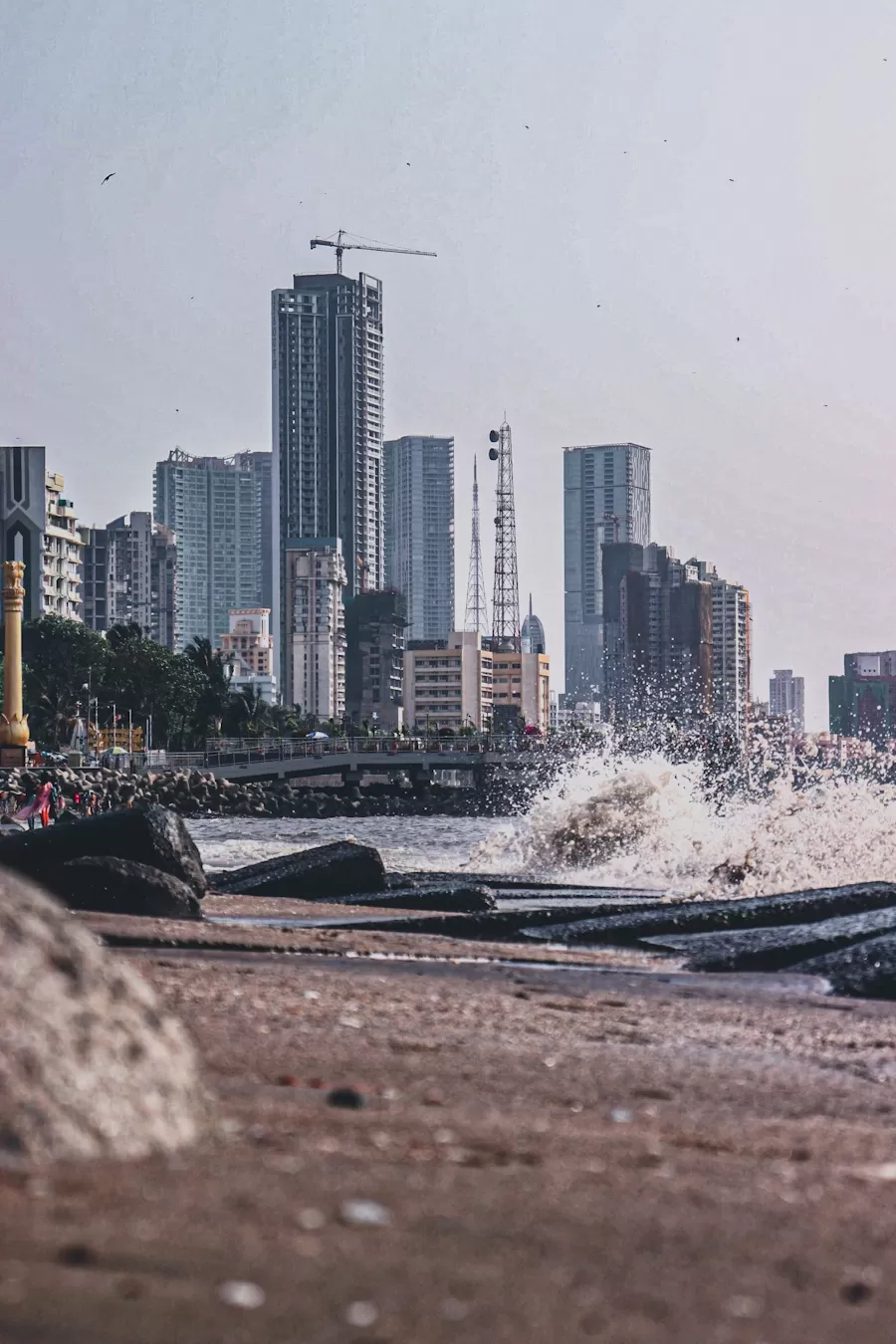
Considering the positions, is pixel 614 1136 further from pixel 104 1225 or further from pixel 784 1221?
pixel 104 1225

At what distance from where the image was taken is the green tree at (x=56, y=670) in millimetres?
118312

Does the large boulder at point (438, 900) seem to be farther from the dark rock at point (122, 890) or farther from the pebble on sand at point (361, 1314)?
the pebble on sand at point (361, 1314)

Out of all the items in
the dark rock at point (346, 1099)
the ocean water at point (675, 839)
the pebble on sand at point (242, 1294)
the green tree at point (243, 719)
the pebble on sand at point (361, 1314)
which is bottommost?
the ocean water at point (675, 839)

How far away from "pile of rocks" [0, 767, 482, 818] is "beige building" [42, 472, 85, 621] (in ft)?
157

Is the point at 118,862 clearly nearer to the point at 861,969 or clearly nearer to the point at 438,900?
the point at 438,900

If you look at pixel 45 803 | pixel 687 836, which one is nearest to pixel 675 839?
pixel 687 836

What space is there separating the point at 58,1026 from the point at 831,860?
21736 mm

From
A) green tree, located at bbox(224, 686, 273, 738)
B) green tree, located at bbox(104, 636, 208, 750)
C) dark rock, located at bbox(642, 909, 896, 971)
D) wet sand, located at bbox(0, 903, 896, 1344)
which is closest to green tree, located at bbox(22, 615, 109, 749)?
green tree, located at bbox(104, 636, 208, 750)

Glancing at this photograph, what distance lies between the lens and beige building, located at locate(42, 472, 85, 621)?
162125 mm

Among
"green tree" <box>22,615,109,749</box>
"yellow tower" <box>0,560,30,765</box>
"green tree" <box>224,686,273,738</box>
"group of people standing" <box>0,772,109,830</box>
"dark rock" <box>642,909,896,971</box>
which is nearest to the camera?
"dark rock" <box>642,909,896,971</box>

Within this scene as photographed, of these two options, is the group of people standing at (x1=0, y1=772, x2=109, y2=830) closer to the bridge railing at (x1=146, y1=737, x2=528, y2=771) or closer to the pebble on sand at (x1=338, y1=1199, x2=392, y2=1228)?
the bridge railing at (x1=146, y1=737, x2=528, y2=771)

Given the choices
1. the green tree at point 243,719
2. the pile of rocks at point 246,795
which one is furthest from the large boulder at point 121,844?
the green tree at point 243,719

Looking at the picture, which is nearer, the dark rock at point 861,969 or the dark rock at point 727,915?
the dark rock at point 861,969

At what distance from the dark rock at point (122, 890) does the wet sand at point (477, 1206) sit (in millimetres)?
7510
